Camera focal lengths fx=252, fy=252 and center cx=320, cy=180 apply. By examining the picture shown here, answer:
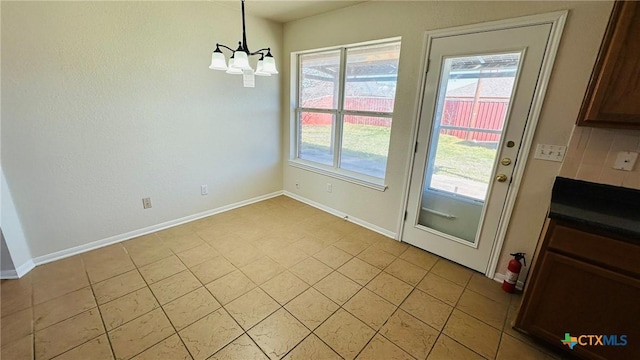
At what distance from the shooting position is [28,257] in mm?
2090

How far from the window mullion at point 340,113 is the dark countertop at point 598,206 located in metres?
2.08

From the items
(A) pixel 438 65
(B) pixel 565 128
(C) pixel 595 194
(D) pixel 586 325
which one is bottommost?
(D) pixel 586 325

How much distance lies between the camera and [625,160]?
1.50 metres

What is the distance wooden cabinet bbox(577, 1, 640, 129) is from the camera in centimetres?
123

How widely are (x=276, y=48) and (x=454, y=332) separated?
3.52m

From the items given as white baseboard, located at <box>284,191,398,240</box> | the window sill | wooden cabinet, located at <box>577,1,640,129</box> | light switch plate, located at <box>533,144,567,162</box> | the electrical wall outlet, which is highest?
wooden cabinet, located at <box>577,1,640,129</box>

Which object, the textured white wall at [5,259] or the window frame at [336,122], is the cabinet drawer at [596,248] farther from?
the textured white wall at [5,259]

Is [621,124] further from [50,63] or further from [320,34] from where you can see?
[50,63]

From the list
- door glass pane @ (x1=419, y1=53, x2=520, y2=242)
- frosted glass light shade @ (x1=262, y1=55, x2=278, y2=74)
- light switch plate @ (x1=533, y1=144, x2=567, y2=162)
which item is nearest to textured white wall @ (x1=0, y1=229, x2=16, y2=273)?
frosted glass light shade @ (x1=262, y1=55, x2=278, y2=74)

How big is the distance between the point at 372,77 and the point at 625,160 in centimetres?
203

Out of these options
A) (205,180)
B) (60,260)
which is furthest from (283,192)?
(60,260)

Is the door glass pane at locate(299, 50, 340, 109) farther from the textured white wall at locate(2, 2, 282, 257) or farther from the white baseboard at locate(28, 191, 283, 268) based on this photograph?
the white baseboard at locate(28, 191, 283, 268)

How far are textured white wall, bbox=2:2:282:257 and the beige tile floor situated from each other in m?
0.46

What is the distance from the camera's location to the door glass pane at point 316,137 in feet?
11.0
